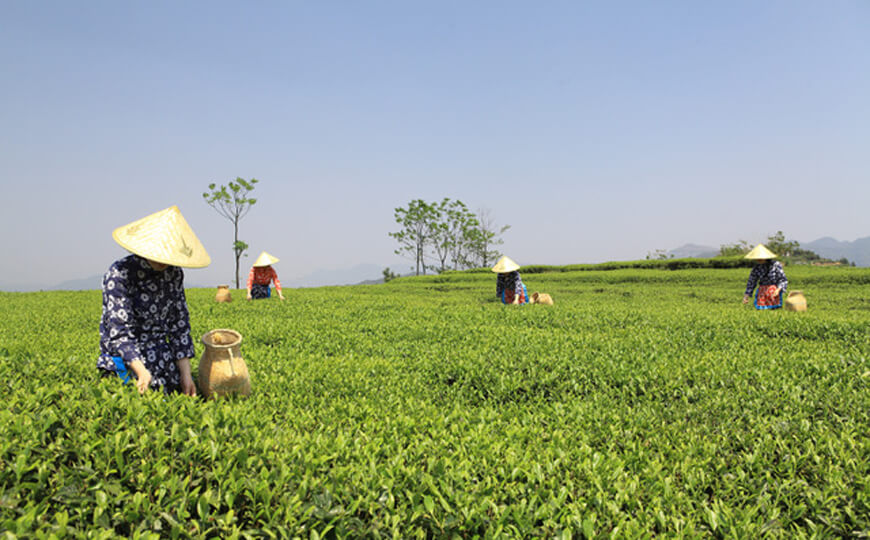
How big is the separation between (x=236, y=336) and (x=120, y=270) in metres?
0.95

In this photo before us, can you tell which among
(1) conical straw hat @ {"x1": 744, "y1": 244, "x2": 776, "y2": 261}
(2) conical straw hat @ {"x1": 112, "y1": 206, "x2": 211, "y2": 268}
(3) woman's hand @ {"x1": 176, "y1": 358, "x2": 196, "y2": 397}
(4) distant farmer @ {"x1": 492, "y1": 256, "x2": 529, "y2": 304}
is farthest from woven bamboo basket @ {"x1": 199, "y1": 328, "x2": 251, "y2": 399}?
(1) conical straw hat @ {"x1": 744, "y1": 244, "x2": 776, "y2": 261}

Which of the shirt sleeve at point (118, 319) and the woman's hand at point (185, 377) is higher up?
the shirt sleeve at point (118, 319)

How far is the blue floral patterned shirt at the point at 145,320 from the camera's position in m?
3.21

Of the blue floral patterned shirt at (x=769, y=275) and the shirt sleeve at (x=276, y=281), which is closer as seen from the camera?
the blue floral patterned shirt at (x=769, y=275)

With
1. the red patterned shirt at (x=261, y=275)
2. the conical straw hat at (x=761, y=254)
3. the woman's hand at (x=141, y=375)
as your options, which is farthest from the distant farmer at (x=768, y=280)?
the red patterned shirt at (x=261, y=275)

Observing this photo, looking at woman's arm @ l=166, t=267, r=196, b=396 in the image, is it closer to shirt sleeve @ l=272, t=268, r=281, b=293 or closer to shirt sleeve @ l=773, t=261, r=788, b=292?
shirt sleeve @ l=272, t=268, r=281, b=293

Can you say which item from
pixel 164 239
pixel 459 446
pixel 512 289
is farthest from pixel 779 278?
pixel 164 239

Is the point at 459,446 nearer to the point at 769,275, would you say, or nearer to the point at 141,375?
A: the point at 141,375

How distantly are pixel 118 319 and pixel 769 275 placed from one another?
11.3 m

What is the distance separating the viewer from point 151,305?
3.46m

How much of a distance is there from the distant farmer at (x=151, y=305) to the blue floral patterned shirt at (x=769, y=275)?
10598 millimetres

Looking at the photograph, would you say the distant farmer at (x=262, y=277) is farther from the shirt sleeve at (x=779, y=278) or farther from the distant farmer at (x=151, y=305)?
the shirt sleeve at (x=779, y=278)

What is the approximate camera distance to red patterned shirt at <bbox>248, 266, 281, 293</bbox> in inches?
481

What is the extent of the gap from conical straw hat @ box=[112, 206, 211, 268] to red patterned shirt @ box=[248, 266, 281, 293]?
8.93m
